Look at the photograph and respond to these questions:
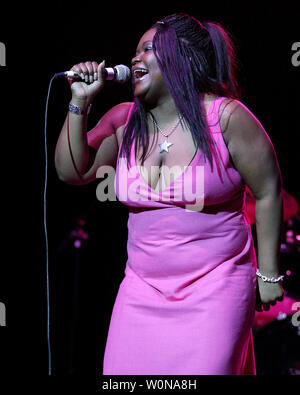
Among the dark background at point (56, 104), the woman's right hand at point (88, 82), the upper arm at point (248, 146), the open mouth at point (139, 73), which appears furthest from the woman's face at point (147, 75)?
the dark background at point (56, 104)

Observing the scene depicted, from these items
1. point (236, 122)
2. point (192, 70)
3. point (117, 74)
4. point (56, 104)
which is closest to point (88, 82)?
point (117, 74)

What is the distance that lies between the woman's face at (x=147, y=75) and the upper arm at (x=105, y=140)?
0.65 feet

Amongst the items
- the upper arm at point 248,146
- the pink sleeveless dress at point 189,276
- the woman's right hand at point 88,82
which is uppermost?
the woman's right hand at point 88,82

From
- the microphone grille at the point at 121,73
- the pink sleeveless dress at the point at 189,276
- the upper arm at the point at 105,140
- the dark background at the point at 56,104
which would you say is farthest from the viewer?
the dark background at the point at 56,104

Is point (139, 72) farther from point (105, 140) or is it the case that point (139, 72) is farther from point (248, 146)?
point (248, 146)

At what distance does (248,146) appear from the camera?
1.73 metres

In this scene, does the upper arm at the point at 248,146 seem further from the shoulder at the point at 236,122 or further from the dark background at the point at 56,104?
the dark background at the point at 56,104

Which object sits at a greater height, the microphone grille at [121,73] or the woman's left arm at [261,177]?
the microphone grille at [121,73]

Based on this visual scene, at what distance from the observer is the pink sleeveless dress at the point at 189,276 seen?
67.1 inches

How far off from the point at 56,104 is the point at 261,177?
1696mm

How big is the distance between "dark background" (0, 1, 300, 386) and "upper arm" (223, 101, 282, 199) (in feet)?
3.58

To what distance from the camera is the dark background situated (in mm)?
2930

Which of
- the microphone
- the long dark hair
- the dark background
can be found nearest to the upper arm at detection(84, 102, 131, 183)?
the long dark hair

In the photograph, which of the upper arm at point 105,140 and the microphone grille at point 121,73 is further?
the upper arm at point 105,140
